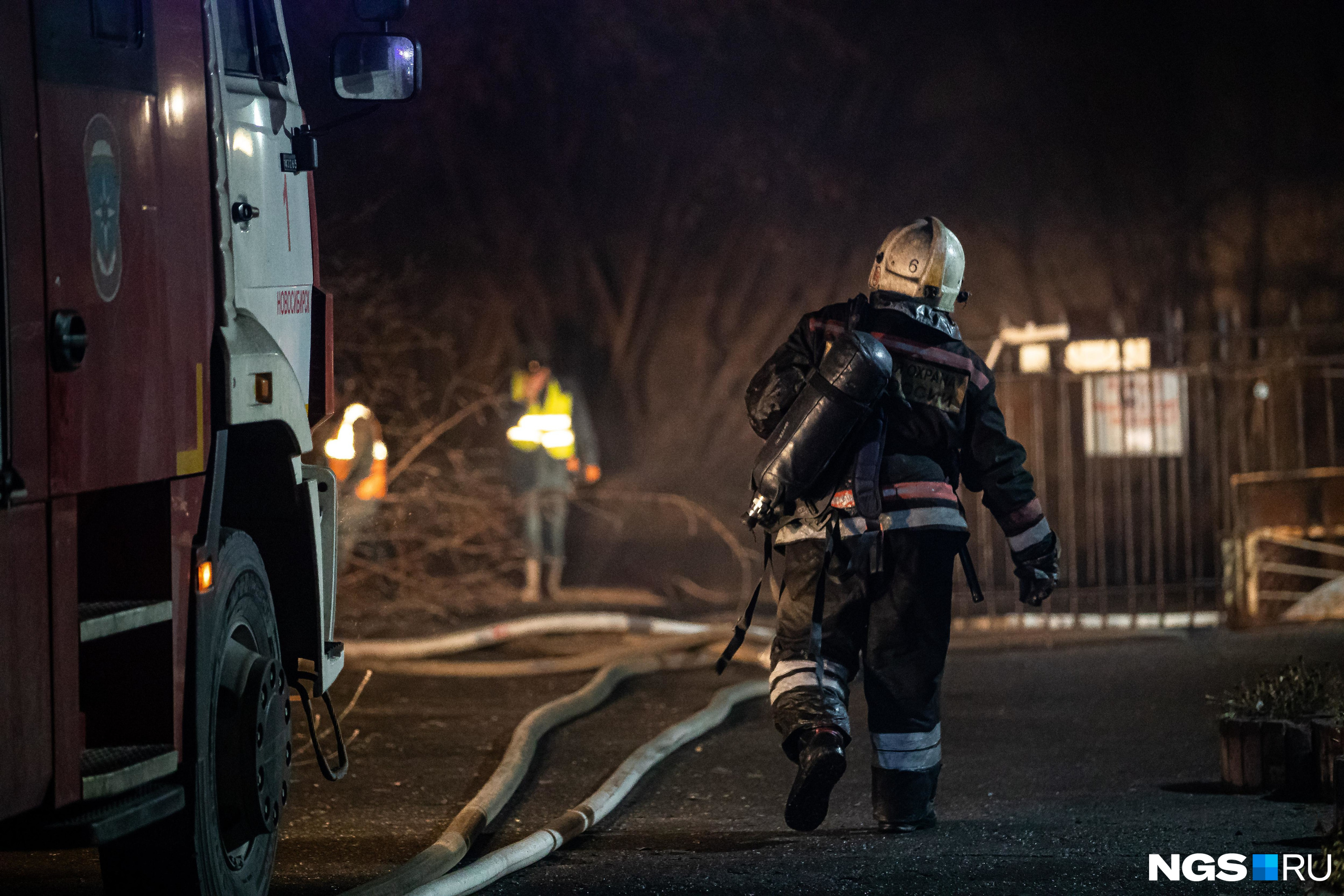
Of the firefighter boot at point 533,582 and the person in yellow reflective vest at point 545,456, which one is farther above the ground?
the person in yellow reflective vest at point 545,456

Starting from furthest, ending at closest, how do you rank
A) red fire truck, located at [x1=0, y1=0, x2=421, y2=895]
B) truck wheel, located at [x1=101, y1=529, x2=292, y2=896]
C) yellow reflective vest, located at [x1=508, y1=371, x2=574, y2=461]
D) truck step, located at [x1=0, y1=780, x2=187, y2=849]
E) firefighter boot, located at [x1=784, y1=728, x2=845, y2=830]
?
yellow reflective vest, located at [x1=508, y1=371, x2=574, y2=461]
firefighter boot, located at [x1=784, y1=728, x2=845, y2=830]
truck wheel, located at [x1=101, y1=529, x2=292, y2=896]
truck step, located at [x1=0, y1=780, x2=187, y2=849]
red fire truck, located at [x1=0, y1=0, x2=421, y2=895]

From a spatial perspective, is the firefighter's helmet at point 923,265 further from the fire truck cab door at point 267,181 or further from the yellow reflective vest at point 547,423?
the yellow reflective vest at point 547,423

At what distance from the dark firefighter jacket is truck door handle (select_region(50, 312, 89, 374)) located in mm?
2426

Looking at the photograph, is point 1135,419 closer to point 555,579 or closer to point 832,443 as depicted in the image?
point 555,579

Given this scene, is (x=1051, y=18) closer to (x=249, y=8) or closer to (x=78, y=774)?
(x=249, y=8)

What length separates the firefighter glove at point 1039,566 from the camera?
5.23m

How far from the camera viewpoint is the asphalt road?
4.45 metres

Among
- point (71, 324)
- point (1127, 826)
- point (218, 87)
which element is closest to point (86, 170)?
point (71, 324)

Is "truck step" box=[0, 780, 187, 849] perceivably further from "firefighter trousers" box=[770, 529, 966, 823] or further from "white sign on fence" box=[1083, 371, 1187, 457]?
"white sign on fence" box=[1083, 371, 1187, 457]

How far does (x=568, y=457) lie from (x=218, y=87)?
7617 mm

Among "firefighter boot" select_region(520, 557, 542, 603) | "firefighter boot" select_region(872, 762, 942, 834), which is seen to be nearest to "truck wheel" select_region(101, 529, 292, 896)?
"firefighter boot" select_region(872, 762, 942, 834)

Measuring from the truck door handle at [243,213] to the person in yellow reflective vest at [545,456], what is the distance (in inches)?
283

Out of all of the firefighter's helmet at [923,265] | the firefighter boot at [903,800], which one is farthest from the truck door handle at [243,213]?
the firefighter boot at [903,800]

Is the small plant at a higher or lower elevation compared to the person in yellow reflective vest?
lower
